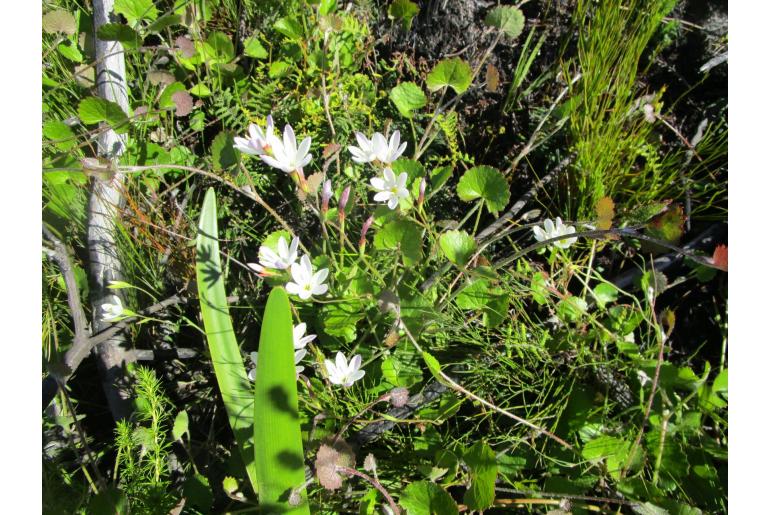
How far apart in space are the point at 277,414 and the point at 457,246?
41cm

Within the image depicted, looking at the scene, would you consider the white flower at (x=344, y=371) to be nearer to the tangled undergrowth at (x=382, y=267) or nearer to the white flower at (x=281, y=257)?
the tangled undergrowth at (x=382, y=267)

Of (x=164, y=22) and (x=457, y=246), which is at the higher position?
(x=164, y=22)

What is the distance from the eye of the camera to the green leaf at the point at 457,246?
3.04 feet

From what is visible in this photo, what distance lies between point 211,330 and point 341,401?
28cm

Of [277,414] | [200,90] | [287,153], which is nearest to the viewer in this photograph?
[277,414]

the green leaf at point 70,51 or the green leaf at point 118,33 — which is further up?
the green leaf at point 118,33

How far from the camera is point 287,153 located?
889mm

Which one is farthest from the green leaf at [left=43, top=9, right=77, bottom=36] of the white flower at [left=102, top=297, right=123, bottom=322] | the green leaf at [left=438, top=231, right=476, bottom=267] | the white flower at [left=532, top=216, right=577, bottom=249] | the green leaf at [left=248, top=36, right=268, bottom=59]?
the white flower at [left=532, top=216, right=577, bottom=249]

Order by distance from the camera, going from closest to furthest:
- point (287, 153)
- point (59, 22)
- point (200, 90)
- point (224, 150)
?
1. point (287, 153)
2. point (224, 150)
3. point (59, 22)
4. point (200, 90)

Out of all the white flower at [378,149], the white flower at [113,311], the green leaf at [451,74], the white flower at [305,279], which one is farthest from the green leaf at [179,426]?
the green leaf at [451,74]

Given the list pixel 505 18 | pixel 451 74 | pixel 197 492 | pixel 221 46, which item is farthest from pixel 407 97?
pixel 197 492

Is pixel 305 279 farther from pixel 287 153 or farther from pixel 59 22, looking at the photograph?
pixel 59 22

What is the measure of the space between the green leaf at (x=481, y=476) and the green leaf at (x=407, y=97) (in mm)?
729

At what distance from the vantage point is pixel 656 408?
41.1 inches
